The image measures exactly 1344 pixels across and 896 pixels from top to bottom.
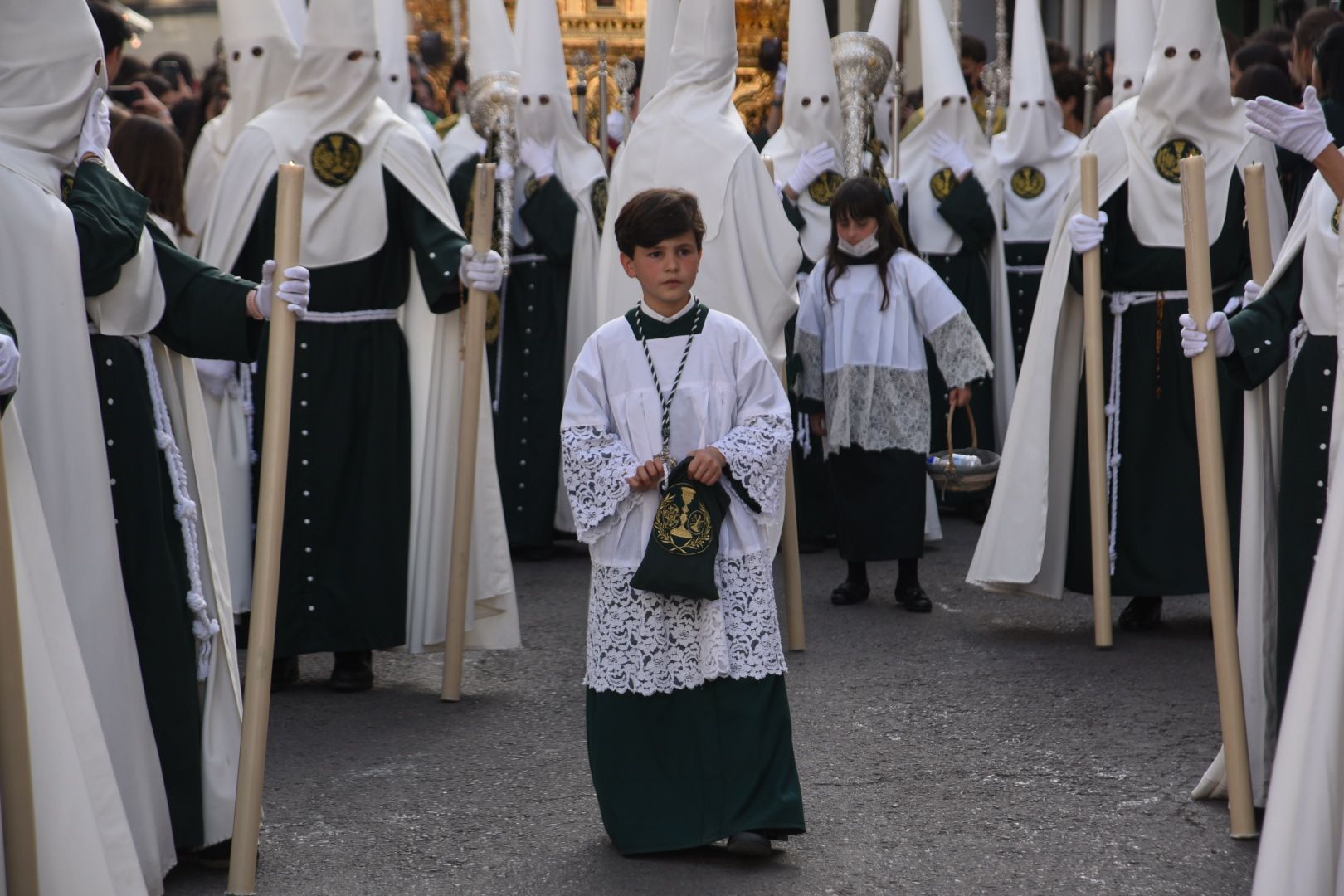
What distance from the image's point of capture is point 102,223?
162 inches

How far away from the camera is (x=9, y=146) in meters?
4.04

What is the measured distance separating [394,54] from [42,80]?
554 centimetres

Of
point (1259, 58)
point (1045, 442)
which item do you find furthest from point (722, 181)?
point (1259, 58)

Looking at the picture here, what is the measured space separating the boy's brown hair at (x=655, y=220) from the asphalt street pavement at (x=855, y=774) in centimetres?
151

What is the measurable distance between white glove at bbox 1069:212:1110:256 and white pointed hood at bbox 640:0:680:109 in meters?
1.80

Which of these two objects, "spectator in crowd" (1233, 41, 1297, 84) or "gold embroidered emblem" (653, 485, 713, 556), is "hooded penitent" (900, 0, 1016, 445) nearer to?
"spectator in crowd" (1233, 41, 1297, 84)

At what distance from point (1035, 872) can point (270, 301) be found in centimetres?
225

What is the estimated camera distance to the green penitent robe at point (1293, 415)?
453 centimetres

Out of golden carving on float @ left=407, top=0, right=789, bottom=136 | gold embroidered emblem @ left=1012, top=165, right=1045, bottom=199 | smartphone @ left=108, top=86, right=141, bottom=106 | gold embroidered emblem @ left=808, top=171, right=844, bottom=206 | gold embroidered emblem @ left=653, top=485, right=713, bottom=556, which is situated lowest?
gold embroidered emblem @ left=653, top=485, right=713, bottom=556

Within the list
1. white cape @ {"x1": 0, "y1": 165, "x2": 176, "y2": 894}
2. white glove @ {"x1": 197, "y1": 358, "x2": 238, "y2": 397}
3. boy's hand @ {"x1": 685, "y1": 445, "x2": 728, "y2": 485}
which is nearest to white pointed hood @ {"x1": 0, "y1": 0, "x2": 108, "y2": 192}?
white cape @ {"x1": 0, "y1": 165, "x2": 176, "y2": 894}

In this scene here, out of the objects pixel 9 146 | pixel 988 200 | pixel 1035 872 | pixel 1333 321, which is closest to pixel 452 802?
pixel 1035 872

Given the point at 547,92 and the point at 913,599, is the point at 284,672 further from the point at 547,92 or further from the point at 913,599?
the point at 547,92

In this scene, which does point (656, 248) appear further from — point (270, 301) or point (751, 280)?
point (751, 280)

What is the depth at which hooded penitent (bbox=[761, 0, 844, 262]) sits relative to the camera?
8477 millimetres
